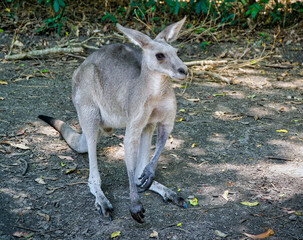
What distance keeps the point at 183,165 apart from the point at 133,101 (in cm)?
98

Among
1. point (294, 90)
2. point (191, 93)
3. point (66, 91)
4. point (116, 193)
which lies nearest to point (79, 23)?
point (66, 91)

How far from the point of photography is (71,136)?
410cm

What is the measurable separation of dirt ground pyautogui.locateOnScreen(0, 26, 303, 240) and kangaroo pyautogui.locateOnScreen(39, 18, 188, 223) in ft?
0.55

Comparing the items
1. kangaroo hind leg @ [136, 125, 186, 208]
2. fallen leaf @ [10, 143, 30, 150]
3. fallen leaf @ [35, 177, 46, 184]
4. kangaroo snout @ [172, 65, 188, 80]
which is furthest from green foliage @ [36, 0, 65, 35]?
kangaroo snout @ [172, 65, 188, 80]

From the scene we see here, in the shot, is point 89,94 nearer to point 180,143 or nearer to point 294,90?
point 180,143

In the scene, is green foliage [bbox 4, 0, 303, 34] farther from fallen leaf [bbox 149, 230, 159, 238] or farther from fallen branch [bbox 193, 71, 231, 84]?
fallen leaf [bbox 149, 230, 159, 238]

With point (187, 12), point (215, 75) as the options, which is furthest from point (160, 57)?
point (187, 12)

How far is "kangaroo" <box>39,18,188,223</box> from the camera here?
3109 millimetres

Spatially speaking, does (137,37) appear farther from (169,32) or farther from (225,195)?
(225,195)

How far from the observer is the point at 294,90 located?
18.7ft

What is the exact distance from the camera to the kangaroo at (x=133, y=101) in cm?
311

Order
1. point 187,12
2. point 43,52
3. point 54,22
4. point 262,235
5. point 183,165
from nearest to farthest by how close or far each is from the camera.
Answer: point 262,235, point 183,165, point 43,52, point 54,22, point 187,12

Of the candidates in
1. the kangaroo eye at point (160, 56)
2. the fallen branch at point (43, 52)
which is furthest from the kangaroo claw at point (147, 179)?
the fallen branch at point (43, 52)

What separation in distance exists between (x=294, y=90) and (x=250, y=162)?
2.21 meters
